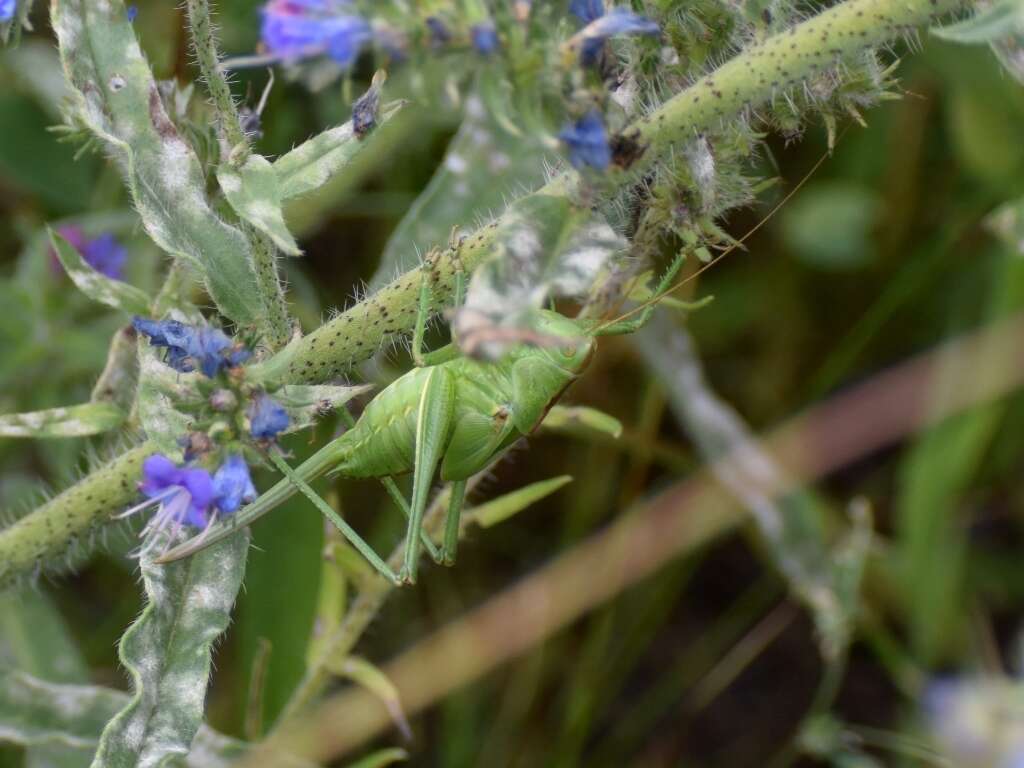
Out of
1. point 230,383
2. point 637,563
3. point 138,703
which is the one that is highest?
point 230,383

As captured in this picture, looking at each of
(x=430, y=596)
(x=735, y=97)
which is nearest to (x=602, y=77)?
(x=735, y=97)

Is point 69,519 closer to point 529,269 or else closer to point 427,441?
point 427,441

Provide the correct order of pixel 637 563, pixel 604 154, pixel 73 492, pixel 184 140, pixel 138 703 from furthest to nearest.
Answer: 1. pixel 637 563
2. pixel 73 492
3. pixel 184 140
4. pixel 138 703
5. pixel 604 154

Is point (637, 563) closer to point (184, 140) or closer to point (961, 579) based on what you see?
point (961, 579)

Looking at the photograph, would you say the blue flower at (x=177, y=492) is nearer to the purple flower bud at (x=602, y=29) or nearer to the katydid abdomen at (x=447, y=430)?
the katydid abdomen at (x=447, y=430)

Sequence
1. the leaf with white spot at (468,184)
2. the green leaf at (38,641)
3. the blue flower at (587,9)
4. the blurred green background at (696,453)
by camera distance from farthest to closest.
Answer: the blurred green background at (696,453)
the green leaf at (38,641)
the leaf with white spot at (468,184)
the blue flower at (587,9)

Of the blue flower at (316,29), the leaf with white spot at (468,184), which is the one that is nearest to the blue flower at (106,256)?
the leaf with white spot at (468,184)

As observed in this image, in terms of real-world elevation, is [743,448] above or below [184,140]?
below
